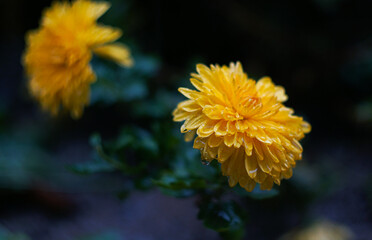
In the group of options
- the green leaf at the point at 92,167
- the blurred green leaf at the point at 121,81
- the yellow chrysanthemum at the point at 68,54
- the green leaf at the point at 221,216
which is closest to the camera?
the green leaf at the point at 221,216

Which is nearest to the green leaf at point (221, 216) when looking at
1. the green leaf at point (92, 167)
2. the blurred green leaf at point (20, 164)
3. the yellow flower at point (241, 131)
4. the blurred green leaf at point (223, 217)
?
the blurred green leaf at point (223, 217)

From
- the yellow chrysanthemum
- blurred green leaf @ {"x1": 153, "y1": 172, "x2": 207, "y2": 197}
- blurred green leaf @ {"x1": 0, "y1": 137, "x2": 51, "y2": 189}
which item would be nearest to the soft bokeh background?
blurred green leaf @ {"x1": 0, "y1": 137, "x2": 51, "y2": 189}

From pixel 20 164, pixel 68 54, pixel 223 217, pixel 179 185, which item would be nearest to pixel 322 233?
pixel 223 217

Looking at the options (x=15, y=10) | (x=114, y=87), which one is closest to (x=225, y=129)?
(x=114, y=87)

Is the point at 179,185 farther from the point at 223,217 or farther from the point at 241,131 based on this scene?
the point at 241,131

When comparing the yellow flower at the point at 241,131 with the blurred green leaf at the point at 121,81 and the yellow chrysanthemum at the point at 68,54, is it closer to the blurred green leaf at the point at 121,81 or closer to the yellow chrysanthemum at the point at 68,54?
the yellow chrysanthemum at the point at 68,54

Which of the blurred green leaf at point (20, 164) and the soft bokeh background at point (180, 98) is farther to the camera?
the blurred green leaf at point (20, 164)

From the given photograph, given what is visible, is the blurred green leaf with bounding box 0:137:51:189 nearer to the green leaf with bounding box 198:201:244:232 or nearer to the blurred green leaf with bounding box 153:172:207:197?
the blurred green leaf with bounding box 153:172:207:197

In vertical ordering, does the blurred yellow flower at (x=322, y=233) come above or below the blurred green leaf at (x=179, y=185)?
above
